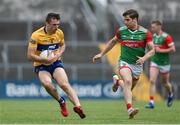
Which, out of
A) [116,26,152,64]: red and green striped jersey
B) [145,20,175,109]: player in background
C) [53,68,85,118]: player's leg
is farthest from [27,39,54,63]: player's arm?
[145,20,175,109]: player in background

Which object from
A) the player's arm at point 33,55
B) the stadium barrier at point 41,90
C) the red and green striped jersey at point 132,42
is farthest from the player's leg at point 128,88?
the stadium barrier at point 41,90

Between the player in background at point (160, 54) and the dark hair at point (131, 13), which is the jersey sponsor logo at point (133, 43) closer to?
the dark hair at point (131, 13)

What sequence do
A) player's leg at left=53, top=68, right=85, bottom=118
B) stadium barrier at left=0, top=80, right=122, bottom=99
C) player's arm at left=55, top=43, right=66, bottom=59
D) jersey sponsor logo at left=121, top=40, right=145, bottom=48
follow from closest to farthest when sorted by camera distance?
player's leg at left=53, top=68, right=85, bottom=118 → player's arm at left=55, top=43, right=66, bottom=59 → jersey sponsor logo at left=121, top=40, right=145, bottom=48 → stadium barrier at left=0, top=80, right=122, bottom=99

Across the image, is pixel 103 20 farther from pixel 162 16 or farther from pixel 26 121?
pixel 26 121

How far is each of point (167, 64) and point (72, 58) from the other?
1399cm

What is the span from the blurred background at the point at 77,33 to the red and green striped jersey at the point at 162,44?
1056 centimetres

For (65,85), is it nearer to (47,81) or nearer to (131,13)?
(47,81)

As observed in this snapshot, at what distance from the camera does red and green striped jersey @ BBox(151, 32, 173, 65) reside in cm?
2539

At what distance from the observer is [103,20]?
42.6 m

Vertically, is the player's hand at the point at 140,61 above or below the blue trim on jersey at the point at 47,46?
below

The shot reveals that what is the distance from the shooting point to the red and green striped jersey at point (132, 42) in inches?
752

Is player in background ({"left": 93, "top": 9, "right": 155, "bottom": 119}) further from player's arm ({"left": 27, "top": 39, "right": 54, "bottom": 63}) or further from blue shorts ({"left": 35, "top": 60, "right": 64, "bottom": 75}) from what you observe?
player's arm ({"left": 27, "top": 39, "right": 54, "bottom": 63})

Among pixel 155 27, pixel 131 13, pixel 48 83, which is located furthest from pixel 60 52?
pixel 155 27

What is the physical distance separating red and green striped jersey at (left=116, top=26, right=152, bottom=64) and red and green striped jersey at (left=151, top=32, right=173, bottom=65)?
6.05m
